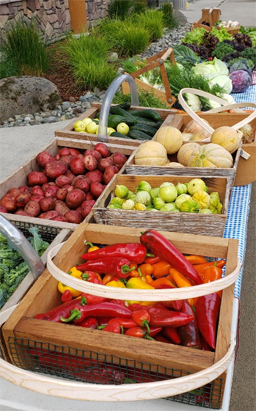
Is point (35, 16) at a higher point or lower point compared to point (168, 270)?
higher

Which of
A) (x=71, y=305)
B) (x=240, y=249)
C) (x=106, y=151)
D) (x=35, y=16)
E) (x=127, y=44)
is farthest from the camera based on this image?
(x=127, y=44)

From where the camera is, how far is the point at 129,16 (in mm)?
11148

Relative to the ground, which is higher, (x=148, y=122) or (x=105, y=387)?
(x=105, y=387)

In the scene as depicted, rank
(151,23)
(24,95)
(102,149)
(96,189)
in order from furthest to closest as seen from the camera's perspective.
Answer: (151,23), (24,95), (102,149), (96,189)

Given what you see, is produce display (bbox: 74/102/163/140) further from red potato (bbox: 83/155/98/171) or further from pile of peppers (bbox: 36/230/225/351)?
pile of peppers (bbox: 36/230/225/351)

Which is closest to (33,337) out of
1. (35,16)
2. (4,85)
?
(4,85)

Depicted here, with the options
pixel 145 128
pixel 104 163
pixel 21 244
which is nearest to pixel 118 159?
pixel 104 163

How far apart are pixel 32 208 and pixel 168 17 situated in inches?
502

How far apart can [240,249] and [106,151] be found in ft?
4.04

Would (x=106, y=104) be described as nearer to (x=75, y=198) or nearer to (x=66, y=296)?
(x=75, y=198)

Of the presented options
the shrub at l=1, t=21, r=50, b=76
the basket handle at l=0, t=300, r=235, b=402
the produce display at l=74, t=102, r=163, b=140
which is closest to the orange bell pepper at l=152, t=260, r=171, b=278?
the basket handle at l=0, t=300, r=235, b=402

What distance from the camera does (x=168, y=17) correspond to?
13016 mm

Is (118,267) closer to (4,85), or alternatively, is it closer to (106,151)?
(106,151)

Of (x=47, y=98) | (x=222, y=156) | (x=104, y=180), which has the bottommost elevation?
(x=47, y=98)
